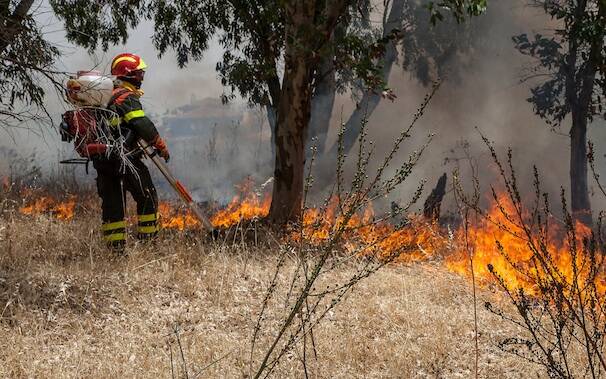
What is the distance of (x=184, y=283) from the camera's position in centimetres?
525

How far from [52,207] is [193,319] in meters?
5.92

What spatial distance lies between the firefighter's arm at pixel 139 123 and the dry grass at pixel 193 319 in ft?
3.53

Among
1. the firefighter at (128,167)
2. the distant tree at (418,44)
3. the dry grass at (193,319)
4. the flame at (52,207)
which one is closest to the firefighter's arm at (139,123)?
the firefighter at (128,167)

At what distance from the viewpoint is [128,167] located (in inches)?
253

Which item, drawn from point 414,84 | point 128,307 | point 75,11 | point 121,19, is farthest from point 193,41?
point 414,84

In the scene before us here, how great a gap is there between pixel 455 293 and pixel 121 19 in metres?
7.56

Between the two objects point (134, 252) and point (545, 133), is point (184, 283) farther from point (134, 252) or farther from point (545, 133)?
point (545, 133)

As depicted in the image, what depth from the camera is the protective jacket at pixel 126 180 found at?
245 inches

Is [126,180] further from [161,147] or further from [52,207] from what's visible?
[52,207]

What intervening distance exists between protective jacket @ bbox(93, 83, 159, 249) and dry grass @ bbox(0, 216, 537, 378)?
0.95 feet

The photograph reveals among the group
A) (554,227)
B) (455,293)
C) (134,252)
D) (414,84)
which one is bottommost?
(554,227)

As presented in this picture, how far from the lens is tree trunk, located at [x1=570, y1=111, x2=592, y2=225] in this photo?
11.9 metres

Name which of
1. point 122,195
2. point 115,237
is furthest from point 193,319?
point 122,195

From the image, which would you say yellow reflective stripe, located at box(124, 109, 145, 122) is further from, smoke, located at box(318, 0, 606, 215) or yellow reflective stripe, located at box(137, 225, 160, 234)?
smoke, located at box(318, 0, 606, 215)
